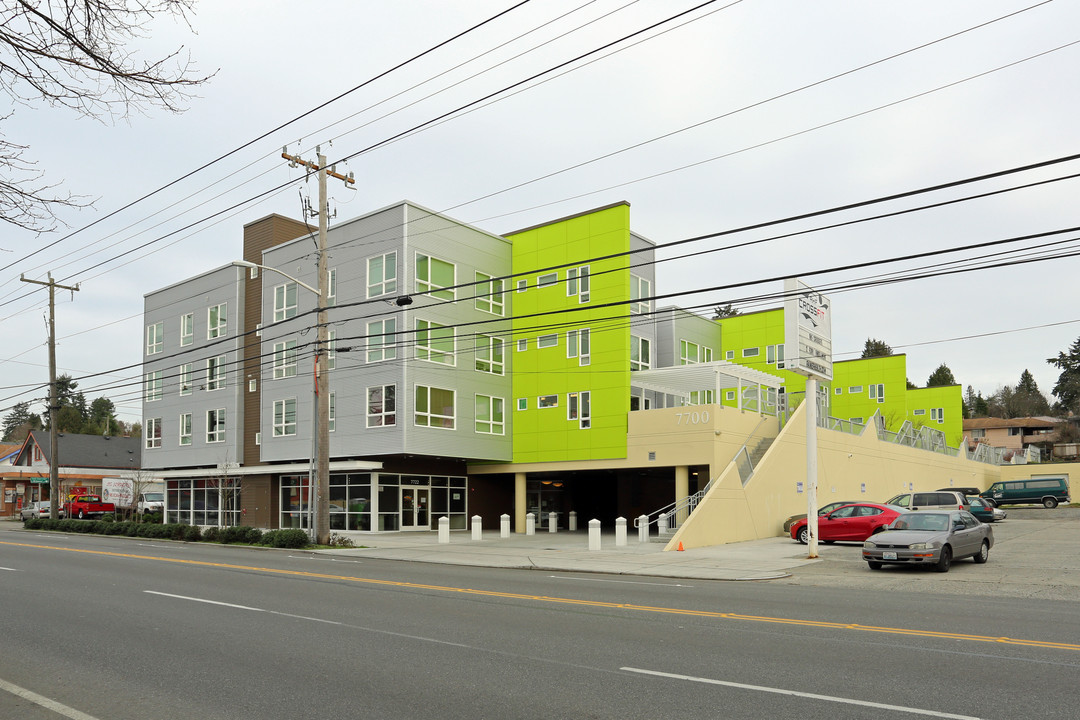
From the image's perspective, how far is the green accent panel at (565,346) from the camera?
36469mm

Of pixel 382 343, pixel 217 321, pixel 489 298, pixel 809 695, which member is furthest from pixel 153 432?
pixel 809 695

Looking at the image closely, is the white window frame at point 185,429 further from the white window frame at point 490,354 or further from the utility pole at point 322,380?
the utility pole at point 322,380

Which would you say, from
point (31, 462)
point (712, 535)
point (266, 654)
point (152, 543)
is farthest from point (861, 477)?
point (31, 462)

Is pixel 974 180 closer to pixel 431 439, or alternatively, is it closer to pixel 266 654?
pixel 266 654

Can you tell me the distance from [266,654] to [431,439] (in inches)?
1081

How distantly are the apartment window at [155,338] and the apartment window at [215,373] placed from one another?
17.7 ft

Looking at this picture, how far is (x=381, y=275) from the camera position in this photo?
37156mm

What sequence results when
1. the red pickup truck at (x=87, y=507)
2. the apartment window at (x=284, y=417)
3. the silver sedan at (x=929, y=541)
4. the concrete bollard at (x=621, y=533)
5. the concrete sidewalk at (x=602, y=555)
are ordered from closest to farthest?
1. the silver sedan at (x=929, y=541)
2. the concrete sidewalk at (x=602, y=555)
3. the concrete bollard at (x=621, y=533)
4. the apartment window at (x=284, y=417)
5. the red pickup truck at (x=87, y=507)

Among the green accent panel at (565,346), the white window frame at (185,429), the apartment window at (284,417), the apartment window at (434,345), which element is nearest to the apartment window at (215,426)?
the white window frame at (185,429)

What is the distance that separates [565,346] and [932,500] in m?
17.0

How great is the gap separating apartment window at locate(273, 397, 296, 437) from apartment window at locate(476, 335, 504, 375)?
31.0ft

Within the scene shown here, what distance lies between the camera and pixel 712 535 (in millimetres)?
28078

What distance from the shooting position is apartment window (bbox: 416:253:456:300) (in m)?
36.8

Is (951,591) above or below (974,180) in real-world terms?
below
